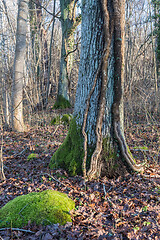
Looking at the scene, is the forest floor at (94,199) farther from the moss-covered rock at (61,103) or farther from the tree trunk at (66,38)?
the tree trunk at (66,38)

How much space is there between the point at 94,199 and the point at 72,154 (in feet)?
3.60

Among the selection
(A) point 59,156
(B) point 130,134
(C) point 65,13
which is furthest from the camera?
(C) point 65,13

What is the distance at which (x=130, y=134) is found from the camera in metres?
6.39

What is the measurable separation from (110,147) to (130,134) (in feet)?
9.41

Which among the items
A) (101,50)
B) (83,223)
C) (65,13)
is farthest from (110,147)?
(65,13)

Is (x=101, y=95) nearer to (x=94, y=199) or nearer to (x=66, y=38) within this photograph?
(x=94, y=199)

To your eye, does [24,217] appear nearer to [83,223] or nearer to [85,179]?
[83,223]

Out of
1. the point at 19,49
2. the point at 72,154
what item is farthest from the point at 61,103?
the point at 72,154

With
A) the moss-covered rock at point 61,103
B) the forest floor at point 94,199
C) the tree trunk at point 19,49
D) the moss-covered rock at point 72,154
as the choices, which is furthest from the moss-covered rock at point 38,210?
the moss-covered rock at point 61,103

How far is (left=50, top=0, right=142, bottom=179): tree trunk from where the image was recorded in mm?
3498

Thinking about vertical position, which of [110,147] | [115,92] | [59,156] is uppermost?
[115,92]

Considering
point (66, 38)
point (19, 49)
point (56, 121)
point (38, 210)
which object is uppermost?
point (66, 38)

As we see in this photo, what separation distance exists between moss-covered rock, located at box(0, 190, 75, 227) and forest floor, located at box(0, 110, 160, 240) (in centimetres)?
9

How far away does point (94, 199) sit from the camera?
311 centimetres
